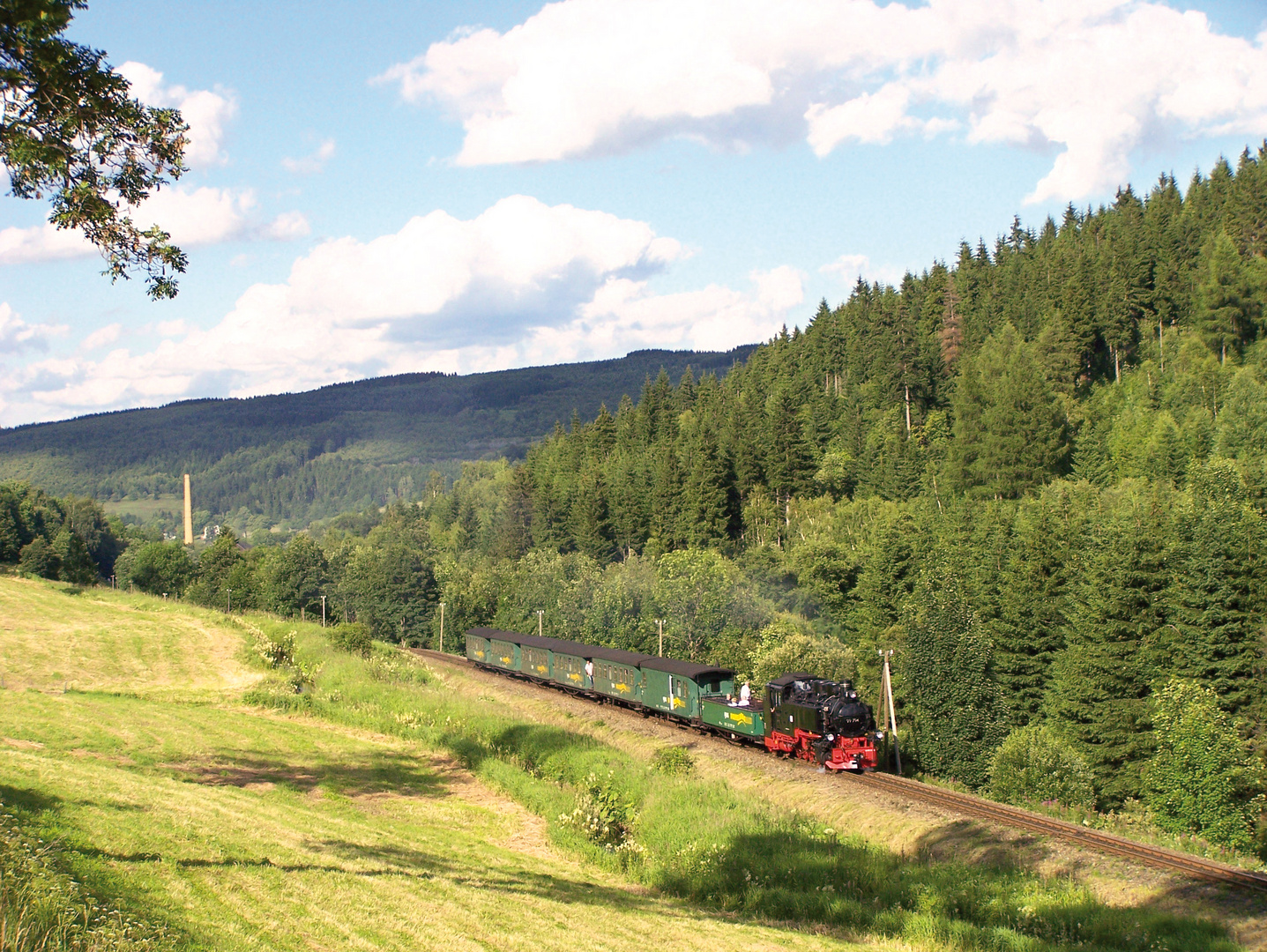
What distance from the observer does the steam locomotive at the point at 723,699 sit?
110 feet

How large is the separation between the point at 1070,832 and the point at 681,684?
19531 millimetres

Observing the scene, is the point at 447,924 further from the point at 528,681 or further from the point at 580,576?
the point at 580,576

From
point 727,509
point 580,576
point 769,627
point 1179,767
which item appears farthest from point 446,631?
point 1179,767

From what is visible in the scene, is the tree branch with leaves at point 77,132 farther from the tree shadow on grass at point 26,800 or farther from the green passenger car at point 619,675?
the green passenger car at point 619,675

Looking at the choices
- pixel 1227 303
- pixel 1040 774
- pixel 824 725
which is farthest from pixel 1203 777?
pixel 1227 303

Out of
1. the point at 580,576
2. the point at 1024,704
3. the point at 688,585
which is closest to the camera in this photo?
the point at 1024,704

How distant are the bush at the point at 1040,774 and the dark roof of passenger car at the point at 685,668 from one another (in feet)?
44.5

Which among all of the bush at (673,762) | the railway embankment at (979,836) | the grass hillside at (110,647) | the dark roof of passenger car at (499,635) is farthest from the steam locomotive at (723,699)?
the grass hillside at (110,647)

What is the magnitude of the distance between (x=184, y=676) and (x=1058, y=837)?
43690mm

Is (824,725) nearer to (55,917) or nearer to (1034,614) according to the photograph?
(55,917)

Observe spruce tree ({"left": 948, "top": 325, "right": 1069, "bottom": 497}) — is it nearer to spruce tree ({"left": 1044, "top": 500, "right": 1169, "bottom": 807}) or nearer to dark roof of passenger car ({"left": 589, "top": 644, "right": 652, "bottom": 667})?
spruce tree ({"left": 1044, "top": 500, "right": 1169, "bottom": 807})

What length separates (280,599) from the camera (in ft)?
410

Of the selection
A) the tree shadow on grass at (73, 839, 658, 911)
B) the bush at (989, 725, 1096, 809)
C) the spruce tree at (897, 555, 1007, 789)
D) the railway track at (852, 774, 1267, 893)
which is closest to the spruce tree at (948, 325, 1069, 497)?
the spruce tree at (897, 555, 1007, 789)

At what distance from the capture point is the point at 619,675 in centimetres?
4784
